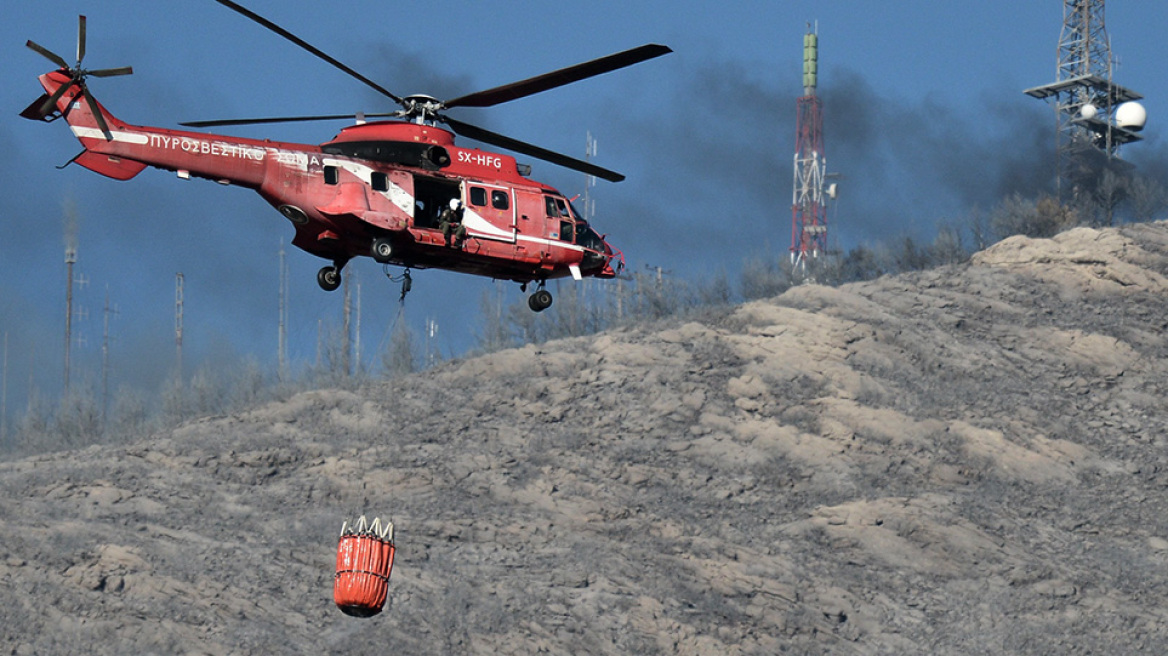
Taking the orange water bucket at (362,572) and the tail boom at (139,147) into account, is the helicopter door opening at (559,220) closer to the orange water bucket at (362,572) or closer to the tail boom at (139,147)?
the tail boom at (139,147)

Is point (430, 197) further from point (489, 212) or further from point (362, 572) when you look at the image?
point (362, 572)

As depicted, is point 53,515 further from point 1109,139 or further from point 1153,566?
point 1109,139

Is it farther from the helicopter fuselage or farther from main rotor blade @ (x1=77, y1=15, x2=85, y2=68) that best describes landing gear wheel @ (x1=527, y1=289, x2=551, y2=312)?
main rotor blade @ (x1=77, y1=15, x2=85, y2=68)

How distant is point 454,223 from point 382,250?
1.66 meters

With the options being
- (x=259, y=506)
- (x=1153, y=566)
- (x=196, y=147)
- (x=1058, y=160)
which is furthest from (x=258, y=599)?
(x=1058, y=160)

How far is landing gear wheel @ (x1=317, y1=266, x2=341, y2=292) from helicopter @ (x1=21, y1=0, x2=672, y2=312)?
0.09 ft

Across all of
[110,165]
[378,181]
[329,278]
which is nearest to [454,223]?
[378,181]

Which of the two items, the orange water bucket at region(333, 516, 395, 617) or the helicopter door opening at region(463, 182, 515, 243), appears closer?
the orange water bucket at region(333, 516, 395, 617)

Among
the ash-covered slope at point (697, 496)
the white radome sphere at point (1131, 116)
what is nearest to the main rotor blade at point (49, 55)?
the ash-covered slope at point (697, 496)

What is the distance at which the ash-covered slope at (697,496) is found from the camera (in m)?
42.7

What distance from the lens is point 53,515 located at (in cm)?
4838

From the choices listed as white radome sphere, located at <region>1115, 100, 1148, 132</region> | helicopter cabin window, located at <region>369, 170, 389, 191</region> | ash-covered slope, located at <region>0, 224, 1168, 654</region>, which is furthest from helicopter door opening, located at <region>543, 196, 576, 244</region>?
white radome sphere, located at <region>1115, 100, 1148, 132</region>

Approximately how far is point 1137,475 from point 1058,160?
40.6m

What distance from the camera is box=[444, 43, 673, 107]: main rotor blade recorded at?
76.6 feet
